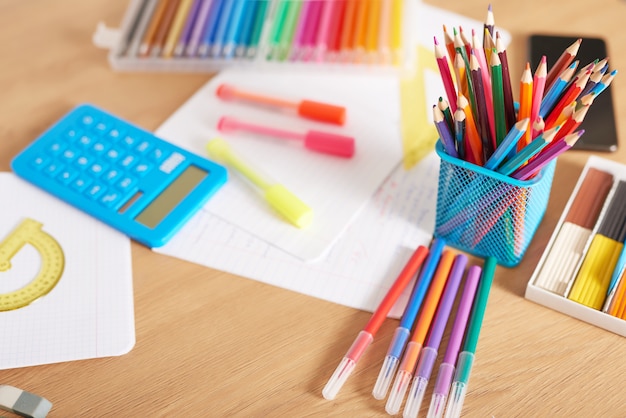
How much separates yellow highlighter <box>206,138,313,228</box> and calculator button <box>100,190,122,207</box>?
0.12m

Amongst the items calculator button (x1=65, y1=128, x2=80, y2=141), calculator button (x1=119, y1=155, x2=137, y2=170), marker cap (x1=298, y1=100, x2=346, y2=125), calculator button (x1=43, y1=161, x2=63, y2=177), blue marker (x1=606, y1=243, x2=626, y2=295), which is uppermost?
blue marker (x1=606, y1=243, x2=626, y2=295)

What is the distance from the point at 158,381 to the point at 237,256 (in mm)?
154

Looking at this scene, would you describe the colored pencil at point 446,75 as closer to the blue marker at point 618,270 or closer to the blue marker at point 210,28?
the blue marker at point 618,270

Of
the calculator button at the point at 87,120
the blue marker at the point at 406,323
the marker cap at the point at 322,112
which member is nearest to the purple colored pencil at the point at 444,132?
the blue marker at the point at 406,323

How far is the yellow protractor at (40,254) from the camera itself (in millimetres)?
685

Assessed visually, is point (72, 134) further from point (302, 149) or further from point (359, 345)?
point (359, 345)

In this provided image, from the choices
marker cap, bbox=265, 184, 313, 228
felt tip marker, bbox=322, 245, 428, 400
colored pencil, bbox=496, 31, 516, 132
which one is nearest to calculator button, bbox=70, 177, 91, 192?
marker cap, bbox=265, 184, 313, 228

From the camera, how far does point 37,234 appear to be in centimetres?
74

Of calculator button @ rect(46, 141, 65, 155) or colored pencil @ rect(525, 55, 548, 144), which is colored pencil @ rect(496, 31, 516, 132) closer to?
colored pencil @ rect(525, 55, 548, 144)

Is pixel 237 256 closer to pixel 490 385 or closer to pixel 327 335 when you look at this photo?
pixel 327 335

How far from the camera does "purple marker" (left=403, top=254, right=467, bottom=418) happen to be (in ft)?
1.92

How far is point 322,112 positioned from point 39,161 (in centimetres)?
34

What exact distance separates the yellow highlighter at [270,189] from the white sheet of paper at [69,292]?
0.15 meters

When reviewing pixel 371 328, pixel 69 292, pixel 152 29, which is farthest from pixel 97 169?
pixel 371 328
